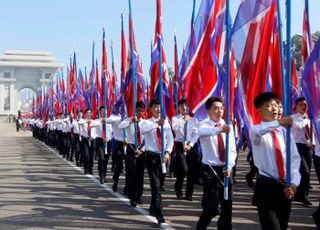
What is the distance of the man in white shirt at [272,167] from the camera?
4379mm

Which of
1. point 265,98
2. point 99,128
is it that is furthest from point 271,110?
point 99,128

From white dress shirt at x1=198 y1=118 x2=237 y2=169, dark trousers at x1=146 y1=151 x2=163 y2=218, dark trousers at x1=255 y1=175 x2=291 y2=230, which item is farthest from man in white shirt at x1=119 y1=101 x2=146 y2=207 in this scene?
dark trousers at x1=255 y1=175 x2=291 y2=230

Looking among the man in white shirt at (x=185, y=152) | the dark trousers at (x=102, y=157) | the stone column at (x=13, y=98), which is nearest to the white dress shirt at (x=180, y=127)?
the man in white shirt at (x=185, y=152)

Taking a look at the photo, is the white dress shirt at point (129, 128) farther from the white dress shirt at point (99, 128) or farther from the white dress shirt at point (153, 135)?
the white dress shirt at point (99, 128)

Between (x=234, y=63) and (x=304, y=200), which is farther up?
(x=234, y=63)

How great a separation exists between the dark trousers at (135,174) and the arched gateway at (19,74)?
86988 millimetres

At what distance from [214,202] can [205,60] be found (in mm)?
2749

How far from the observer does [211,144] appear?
5883 millimetres

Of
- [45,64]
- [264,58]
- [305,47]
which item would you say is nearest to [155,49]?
[305,47]

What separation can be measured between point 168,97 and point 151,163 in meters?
4.59

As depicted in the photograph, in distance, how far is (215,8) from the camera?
25.6ft

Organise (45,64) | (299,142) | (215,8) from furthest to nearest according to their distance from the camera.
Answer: (45,64) < (299,142) < (215,8)

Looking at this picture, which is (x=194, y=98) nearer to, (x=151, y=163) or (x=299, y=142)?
(x=151, y=163)

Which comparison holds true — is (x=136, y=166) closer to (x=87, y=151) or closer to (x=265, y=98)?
(x=265, y=98)
